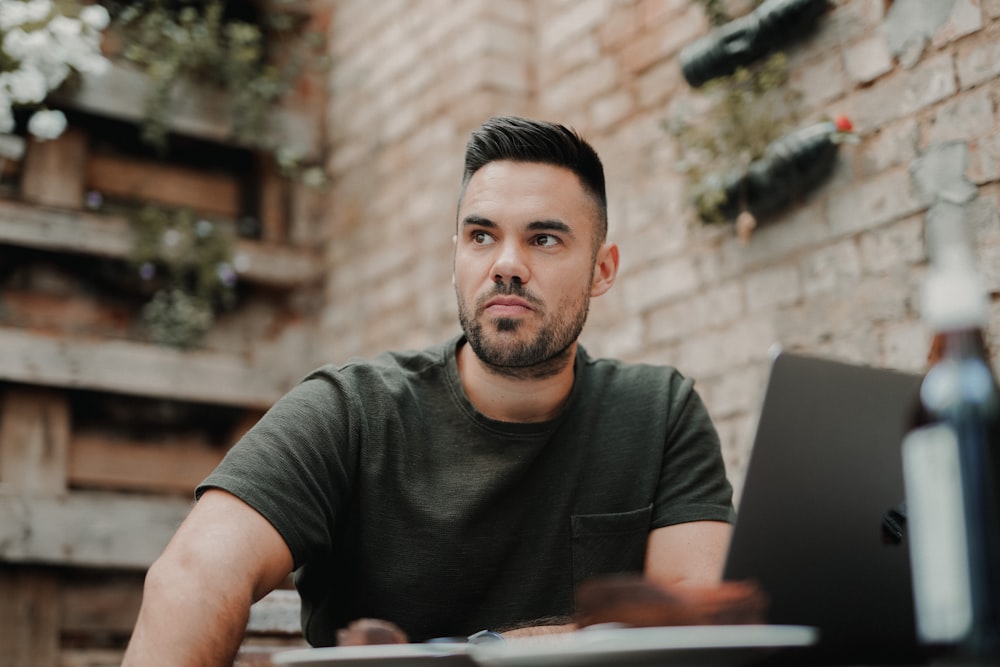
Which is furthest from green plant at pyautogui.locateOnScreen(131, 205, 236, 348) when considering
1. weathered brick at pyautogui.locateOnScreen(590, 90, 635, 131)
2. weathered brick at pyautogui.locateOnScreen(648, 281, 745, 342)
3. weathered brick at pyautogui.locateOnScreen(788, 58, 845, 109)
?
weathered brick at pyautogui.locateOnScreen(788, 58, 845, 109)

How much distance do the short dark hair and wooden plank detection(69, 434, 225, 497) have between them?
2792 millimetres

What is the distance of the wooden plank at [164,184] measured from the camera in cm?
445

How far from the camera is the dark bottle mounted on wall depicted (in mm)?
679

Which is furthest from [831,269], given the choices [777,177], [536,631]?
[536,631]

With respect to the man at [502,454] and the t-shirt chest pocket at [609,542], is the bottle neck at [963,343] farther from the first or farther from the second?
the t-shirt chest pocket at [609,542]

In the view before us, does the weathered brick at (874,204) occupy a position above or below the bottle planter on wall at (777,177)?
below

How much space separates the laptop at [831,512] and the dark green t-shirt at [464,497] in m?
0.60

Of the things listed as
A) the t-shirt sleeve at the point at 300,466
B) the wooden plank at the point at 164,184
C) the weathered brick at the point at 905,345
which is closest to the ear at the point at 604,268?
the t-shirt sleeve at the point at 300,466

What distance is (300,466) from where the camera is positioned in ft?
4.82

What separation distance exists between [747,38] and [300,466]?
6.73 ft

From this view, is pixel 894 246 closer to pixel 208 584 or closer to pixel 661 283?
pixel 661 283

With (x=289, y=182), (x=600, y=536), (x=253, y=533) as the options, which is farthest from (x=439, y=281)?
(x=253, y=533)

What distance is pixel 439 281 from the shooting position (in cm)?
406

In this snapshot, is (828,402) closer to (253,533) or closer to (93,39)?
(253,533)
